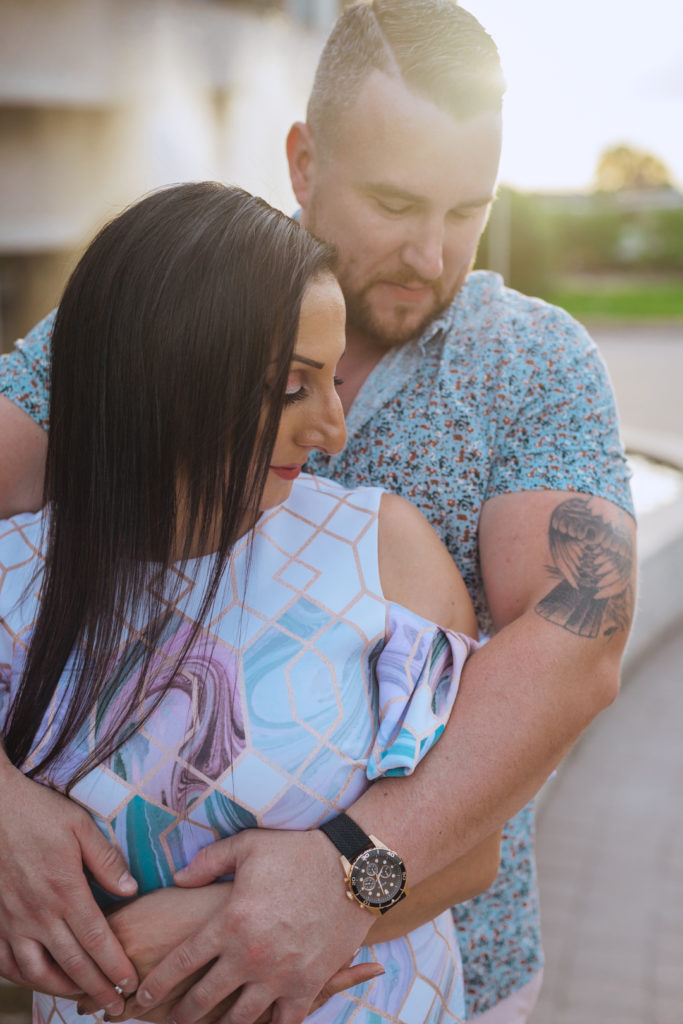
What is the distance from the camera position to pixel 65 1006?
1.66m

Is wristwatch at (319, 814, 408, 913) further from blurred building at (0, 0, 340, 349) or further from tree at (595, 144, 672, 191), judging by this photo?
tree at (595, 144, 672, 191)

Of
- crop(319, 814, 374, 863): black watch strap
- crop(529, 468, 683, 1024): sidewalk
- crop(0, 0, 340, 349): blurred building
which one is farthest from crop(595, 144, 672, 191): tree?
crop(319, 814, 374, 863): black watch strap

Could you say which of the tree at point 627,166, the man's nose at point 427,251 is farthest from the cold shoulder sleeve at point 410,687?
the tree at point 627,166

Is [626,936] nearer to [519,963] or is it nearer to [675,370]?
[519,963]

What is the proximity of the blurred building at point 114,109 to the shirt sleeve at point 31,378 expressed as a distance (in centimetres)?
1271

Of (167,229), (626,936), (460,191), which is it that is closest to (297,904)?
(167,229)

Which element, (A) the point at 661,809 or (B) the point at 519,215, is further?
(B) the point at 519,215

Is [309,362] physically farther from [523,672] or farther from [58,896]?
[58,896]

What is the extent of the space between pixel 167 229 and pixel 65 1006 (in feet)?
4.00

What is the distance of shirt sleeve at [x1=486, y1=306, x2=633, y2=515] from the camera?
5.92ft

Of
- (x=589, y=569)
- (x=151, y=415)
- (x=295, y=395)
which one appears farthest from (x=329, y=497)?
(x=589, y=569)

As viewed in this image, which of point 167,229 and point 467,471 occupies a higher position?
point 167,229

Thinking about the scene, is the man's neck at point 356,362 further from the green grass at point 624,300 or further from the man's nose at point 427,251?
the green grass at point 624,300

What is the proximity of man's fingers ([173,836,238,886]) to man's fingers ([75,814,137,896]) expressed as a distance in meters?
0.08
